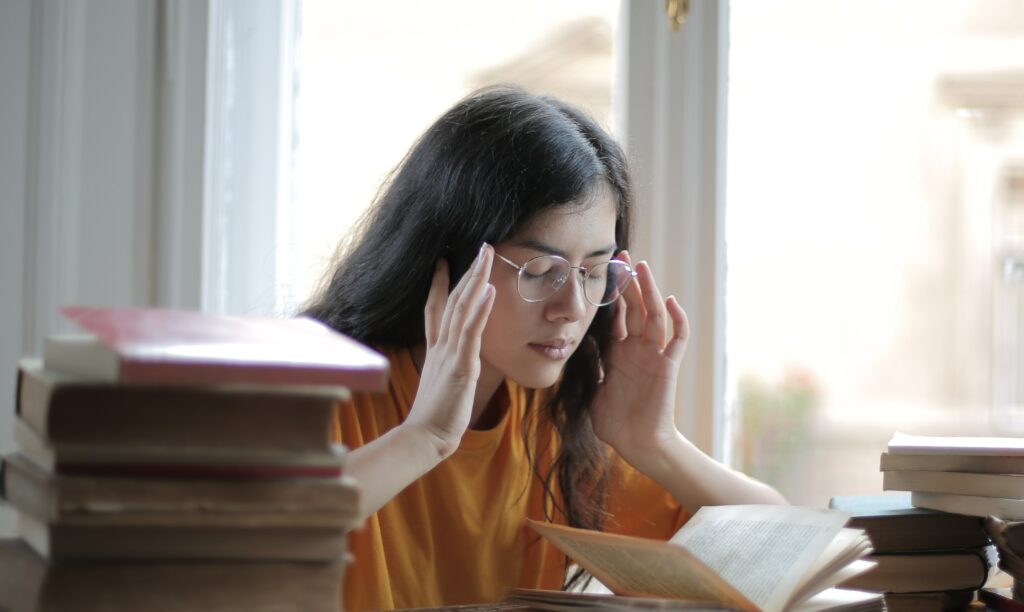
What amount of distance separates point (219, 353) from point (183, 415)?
0.06 metres

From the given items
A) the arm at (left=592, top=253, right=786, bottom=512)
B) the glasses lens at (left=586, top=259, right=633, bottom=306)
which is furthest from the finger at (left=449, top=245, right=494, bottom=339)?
the arm at (left=592, top=253, right=786, bottom=512)

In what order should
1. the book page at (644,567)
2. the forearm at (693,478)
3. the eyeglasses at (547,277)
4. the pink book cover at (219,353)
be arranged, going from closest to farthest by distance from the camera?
the pink book cover at (219,353), the book page at (644,567), the eyeglasses at (547,277), the forearm at (693,478)

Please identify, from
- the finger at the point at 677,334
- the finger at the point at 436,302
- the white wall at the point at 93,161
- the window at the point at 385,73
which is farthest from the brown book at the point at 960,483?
the white wall at the point at 93,161

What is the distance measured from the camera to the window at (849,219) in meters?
2.05

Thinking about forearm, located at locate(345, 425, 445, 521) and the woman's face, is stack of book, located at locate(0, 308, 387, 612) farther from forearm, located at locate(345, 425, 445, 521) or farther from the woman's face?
the woman's face

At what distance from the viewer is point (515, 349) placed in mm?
1412

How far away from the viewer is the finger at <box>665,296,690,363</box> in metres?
1.56

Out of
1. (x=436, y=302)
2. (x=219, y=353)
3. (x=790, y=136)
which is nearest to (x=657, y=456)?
(x=436, y=302)

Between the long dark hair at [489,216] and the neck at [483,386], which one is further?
the neck at [483,386]

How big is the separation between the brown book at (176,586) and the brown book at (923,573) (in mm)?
682

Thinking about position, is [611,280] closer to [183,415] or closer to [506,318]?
[506,318]

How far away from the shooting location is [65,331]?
69.5 inches

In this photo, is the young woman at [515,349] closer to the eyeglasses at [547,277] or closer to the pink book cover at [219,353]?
the eyeglasses at [547,277]

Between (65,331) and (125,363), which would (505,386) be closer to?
(65,331)
